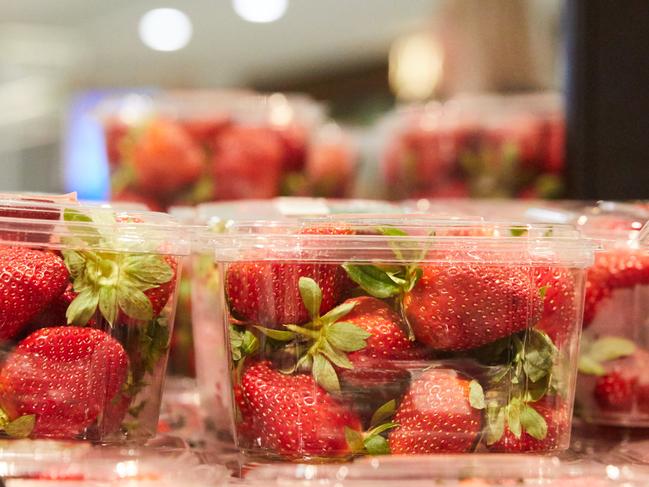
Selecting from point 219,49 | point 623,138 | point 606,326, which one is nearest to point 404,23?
point 219,49

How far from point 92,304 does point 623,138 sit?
2.44 feet

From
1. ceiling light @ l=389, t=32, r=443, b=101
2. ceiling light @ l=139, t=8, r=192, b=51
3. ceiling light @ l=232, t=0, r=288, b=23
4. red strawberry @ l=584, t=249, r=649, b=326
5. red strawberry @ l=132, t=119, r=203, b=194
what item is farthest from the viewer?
ceiling light @ l=139, t=8, r=192, b=51

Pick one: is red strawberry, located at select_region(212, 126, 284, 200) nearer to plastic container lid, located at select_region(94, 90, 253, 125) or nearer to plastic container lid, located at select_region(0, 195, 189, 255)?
plastic container lid, located at select_region(94, 90, 253, 125)

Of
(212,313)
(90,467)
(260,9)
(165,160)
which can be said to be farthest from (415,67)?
(90,467)

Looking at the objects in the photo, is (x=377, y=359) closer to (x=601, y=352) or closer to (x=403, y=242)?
(x=403, y=242)

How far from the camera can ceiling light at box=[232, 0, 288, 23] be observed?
482 cm

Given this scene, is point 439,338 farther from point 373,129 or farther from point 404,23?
point 404,23

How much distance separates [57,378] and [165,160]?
29.6 inches

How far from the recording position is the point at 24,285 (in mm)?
685

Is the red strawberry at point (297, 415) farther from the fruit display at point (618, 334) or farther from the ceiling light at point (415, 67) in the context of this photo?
the ceiling light at point (415, 67)

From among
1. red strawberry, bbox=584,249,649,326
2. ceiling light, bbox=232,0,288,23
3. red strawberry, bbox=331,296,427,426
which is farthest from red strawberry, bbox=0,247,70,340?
ceiling light, bbox=232,0,288,23

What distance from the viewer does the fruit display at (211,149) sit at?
1.39 metres

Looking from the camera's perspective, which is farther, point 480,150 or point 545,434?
point 480,150

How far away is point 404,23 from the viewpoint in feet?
Result: 15.4
